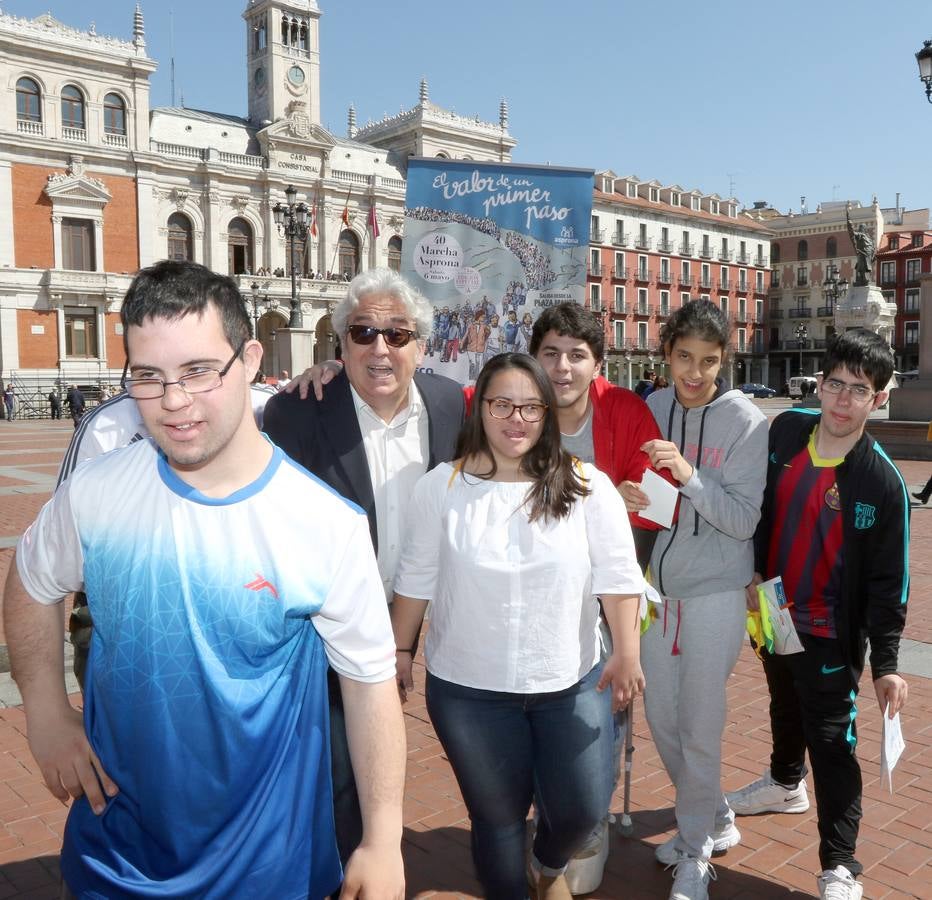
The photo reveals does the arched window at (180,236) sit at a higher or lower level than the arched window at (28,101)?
lower

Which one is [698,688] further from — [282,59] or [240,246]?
[282,59]

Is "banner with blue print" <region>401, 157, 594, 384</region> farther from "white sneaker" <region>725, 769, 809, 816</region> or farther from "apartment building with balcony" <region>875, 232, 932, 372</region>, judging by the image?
"apartment building with balcony" <region>875, 232, 932, 372</region>

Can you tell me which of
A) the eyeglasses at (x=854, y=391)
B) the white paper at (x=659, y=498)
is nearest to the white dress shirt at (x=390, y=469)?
the white paper at (x=659, y=498)

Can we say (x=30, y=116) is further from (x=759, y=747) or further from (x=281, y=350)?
(x=759, y=747)

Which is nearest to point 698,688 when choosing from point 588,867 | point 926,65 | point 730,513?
point 730,513

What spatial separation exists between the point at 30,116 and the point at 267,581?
40481mm

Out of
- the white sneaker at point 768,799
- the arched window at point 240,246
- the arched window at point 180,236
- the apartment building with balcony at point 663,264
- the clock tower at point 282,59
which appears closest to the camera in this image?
the white sneaker at point 768,799

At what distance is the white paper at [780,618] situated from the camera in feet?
9.64

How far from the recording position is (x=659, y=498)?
2.77m

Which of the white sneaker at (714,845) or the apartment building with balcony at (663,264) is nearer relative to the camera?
the white sneaker at (714,845)

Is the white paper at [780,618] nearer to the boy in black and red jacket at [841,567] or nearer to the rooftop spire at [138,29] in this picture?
the boy in black and red jacket at [841,567]

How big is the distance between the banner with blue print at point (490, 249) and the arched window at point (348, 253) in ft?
143

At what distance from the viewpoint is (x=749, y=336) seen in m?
63.2

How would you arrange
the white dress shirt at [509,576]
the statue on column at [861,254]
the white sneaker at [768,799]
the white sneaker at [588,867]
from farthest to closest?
1. the statue on column at [861,254]
2. the white sneaker at [768,799]
3. the white sneaker at [588,867]
4. the white dress shirt at [509,576]
